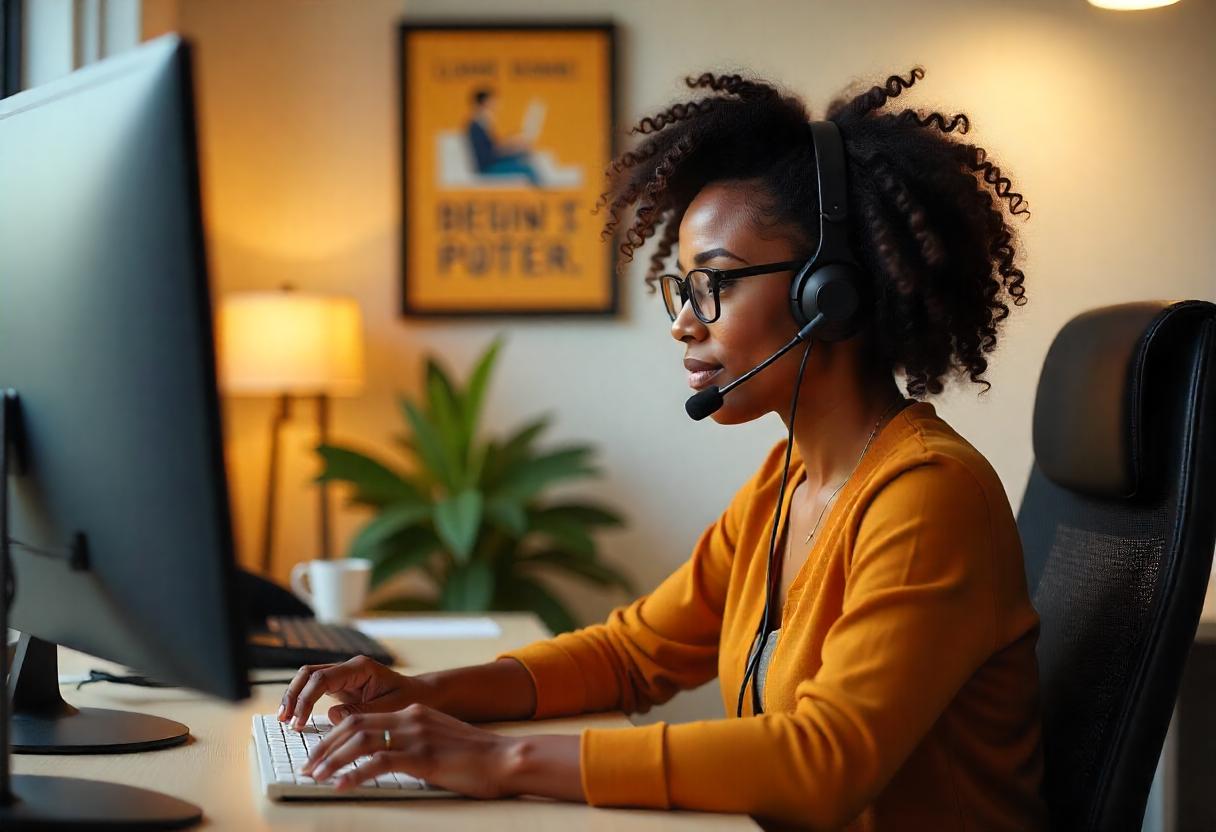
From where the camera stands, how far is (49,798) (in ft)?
2.77

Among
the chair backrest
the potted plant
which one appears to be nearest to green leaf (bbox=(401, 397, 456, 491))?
the potted plant

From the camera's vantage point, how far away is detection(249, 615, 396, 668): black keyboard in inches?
57.1

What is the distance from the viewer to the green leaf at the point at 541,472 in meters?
2.97

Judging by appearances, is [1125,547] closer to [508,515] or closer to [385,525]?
[508,515]

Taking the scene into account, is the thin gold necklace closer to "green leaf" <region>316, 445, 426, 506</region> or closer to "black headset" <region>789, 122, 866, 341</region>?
"black headset" <region>789, 122, 866, 341</region>

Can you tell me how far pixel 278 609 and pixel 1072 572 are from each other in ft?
3.81

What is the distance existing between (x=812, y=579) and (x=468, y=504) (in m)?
1.85

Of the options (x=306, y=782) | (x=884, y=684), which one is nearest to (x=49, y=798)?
(x=306, y=782)

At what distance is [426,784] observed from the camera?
0.91 m

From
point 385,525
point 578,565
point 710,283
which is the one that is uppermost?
point 710,283

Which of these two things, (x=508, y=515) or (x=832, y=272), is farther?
(x=508, y=515)

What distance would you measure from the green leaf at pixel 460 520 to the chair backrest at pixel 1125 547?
174cm

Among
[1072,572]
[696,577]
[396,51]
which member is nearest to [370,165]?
[396,51]

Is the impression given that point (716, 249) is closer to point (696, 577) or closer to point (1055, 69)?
point (696, 577)
